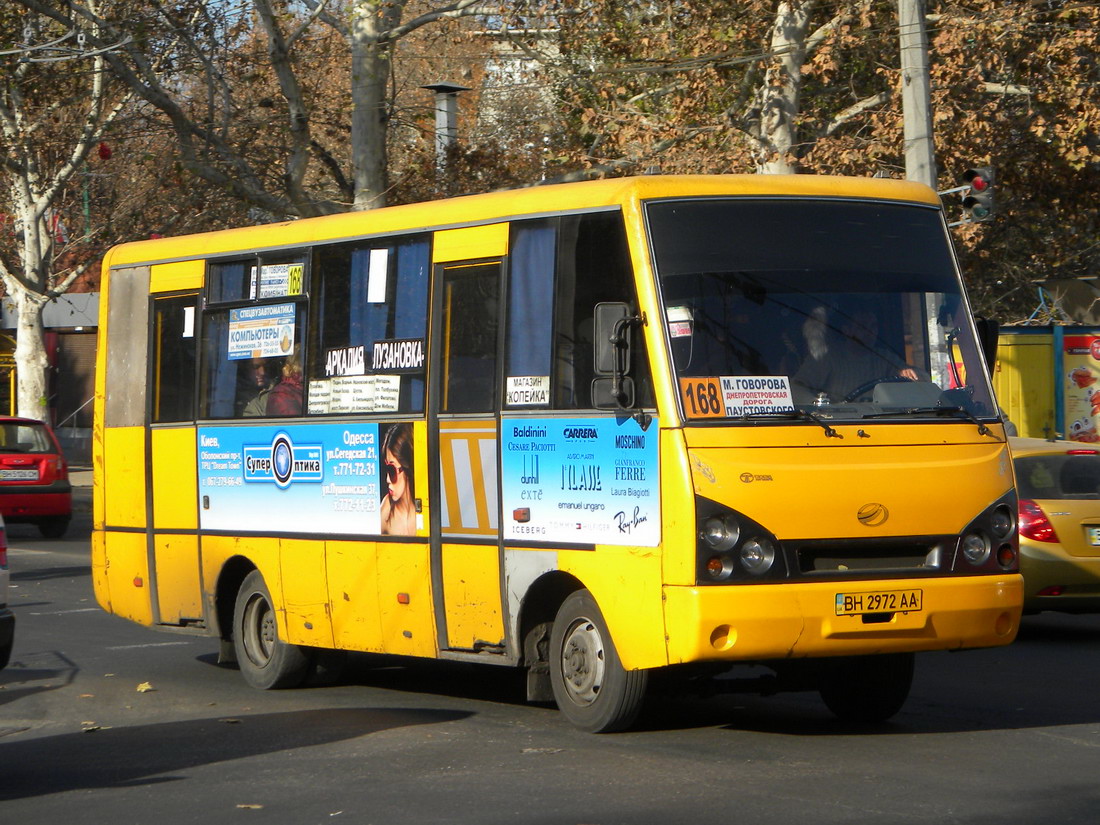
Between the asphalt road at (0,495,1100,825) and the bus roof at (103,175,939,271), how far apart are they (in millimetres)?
2541

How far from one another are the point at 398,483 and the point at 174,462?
245 cm

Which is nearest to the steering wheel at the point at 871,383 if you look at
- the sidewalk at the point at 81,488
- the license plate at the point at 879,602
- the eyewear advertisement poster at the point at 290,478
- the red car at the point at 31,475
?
the license plate at the point at 879,602

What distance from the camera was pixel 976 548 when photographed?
8258 mm

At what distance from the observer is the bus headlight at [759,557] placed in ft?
25.5

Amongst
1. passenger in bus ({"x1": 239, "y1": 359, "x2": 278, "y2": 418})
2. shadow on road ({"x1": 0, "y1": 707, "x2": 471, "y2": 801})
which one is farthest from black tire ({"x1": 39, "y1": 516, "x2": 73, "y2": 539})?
shadow on road ({"x1": 0, "y1": 707, "x2": 471, "y2": 801})

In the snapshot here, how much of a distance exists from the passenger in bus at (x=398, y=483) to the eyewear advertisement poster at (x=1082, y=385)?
15.2m

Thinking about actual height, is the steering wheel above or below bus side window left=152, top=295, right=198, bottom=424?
below

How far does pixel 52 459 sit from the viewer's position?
22.8m

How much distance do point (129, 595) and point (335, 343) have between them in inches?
111

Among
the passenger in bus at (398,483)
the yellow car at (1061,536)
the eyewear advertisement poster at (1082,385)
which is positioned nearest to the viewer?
the passenger in bus at (398,483)

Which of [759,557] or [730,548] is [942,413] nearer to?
[759,557]

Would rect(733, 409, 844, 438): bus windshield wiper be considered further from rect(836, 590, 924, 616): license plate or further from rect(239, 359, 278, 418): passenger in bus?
rect(239, 359, 278, 418): passenger in bus

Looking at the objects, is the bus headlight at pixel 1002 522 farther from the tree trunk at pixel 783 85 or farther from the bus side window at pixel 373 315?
the tree trunk at pixel 783 85

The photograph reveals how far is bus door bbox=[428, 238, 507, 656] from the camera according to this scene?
8992 millimetres
